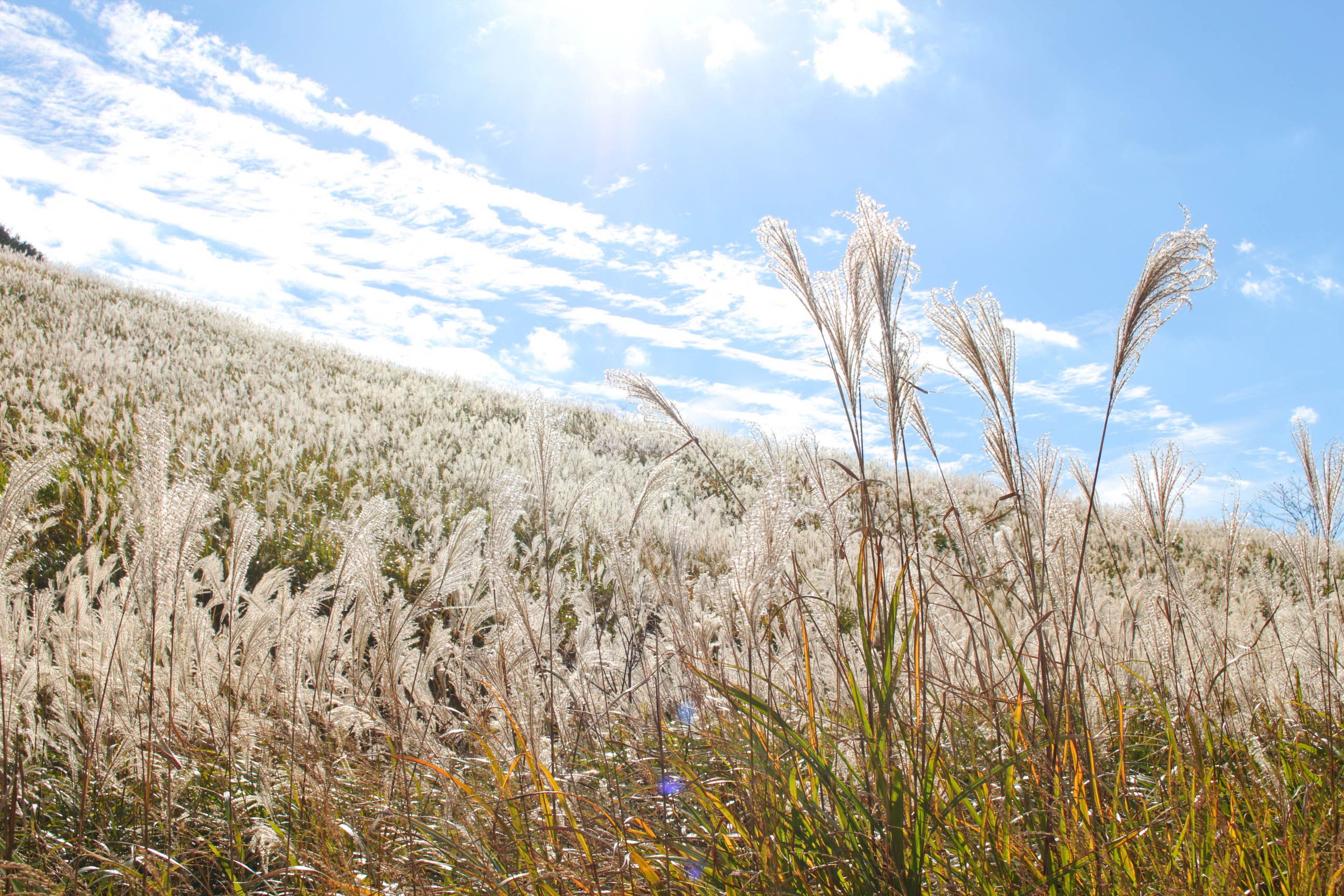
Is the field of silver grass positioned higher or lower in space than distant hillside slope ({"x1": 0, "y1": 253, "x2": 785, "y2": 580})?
lower

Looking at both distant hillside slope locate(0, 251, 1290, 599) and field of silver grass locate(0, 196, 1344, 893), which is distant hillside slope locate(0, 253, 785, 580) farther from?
field of silver grass locate(0, 196, 1344, 893)

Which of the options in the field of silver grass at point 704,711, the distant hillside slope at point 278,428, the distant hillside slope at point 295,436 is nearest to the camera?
the field of silver grass at point 704,711

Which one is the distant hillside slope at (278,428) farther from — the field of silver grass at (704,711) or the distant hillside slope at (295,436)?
the field of silver grass at (704,711)

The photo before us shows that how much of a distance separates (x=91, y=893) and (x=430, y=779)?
0.99 metres

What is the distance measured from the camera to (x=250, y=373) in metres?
12.7

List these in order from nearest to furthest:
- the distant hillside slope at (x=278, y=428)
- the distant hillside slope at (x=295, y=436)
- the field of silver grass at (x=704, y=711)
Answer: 1. the field of silver grass at (x=704, y=711)
2. the distant hillside slope at (x=295, y=436)
3. the distant hillside slope at (x=278, y=428)

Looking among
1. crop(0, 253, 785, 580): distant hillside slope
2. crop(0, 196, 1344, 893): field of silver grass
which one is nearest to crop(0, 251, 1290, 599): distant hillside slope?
crop(0, 253, 785, 580): distant hillside slope

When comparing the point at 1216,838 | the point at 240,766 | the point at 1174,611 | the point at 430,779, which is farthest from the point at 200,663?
the point at 1174,611

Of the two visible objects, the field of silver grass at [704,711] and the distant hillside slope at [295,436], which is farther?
the distant hillside slope at [295,436]

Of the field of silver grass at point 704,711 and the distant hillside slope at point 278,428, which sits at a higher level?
the distant hillside slope at point 278,428

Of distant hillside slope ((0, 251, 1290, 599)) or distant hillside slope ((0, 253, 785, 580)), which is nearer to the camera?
distant hillside slope ((0, 251, 1290, 599))

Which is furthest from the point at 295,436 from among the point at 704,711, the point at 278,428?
the point at 704,711

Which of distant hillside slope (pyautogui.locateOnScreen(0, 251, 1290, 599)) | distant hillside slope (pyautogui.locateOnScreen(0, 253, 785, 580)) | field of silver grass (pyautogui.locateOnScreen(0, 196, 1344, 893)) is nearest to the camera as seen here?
field of silver grass (pyautogui.locateOnScreen(0, 196, 1344, 893))

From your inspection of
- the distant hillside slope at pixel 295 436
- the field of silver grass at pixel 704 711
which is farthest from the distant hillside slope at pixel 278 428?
the field of silver grass at pixel 704 711
